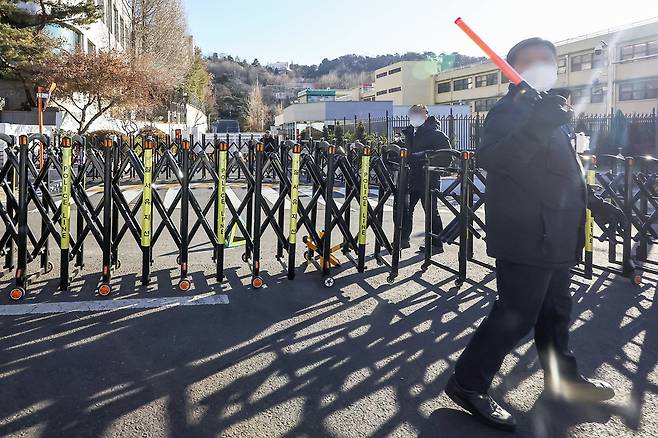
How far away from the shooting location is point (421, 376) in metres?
3.53

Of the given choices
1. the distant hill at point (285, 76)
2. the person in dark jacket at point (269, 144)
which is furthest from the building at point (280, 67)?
the person in dark jacket at point (269, 144)

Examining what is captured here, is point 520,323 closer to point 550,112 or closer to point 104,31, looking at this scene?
point 550,112

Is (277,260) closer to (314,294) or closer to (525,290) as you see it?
(314,294)

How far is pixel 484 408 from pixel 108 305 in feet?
10.9

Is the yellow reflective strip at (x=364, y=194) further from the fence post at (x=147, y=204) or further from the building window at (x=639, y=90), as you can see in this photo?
the building window at (x=639, y=90)

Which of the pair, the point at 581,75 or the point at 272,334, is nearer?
the point at 272,334

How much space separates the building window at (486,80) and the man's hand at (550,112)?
203 feet

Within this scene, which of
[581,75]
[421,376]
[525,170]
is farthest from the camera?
[581,75]

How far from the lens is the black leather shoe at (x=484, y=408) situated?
Answer: 284 cm

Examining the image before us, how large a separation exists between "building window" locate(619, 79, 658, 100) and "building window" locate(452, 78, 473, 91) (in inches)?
870

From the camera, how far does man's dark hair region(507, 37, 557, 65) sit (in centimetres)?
290

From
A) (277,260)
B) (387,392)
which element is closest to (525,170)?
(387,392)

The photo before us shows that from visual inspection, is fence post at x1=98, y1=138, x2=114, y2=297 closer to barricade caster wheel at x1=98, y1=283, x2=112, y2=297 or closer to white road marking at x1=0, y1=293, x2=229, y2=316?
barricade caster wheel at x1=98, y1=283, x2=112, y2=297

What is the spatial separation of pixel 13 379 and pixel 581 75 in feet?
178
